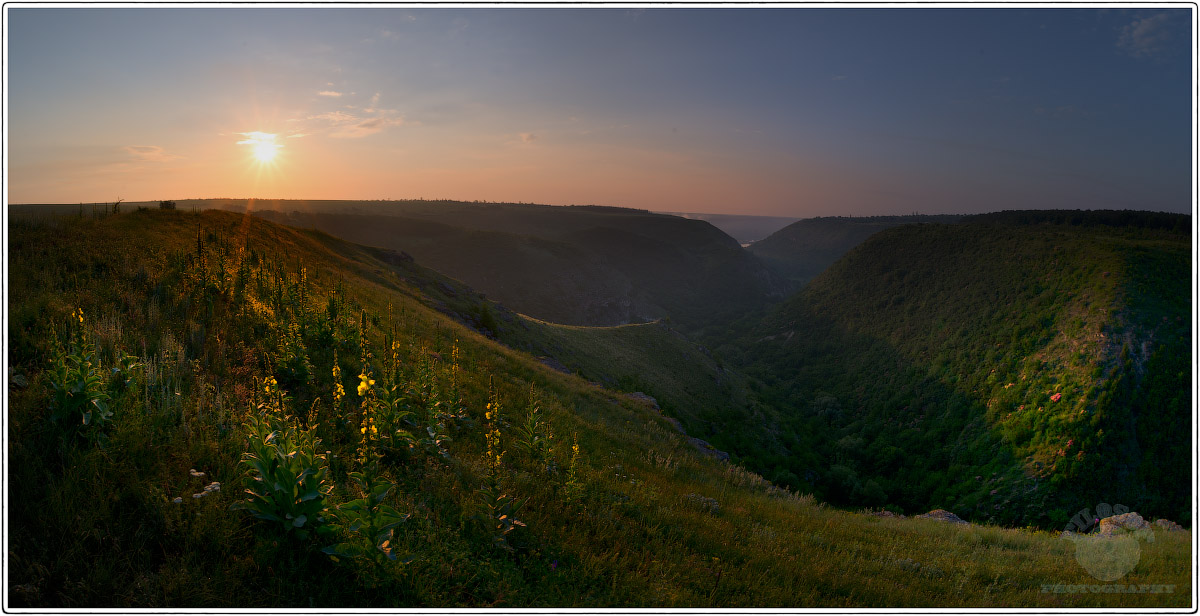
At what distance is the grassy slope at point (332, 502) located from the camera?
378cm

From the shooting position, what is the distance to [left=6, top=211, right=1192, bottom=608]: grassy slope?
378 cm

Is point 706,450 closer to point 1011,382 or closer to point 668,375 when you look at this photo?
point 668,375

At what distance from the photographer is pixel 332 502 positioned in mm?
4668

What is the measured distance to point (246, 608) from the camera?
3.80 m

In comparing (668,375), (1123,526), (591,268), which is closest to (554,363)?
(668,375)

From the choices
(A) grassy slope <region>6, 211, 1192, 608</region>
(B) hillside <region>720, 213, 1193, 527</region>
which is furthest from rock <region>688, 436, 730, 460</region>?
(B) hillside <region>720, 213, 1193, 527</region>

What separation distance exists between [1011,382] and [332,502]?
41.2 metres

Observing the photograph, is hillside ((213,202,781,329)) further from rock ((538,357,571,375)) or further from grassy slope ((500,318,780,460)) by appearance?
rock ((538,357,571,375))

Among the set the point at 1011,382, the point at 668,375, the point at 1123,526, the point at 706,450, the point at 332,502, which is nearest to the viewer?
the point at 332,502

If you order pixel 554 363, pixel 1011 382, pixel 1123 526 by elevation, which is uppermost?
pixel 1123 526

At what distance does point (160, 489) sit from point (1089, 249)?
189 feet

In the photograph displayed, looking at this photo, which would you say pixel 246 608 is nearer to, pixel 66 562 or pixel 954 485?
pixel 66 562

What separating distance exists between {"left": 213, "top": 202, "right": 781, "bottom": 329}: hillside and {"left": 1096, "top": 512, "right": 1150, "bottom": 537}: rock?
75.7 meters

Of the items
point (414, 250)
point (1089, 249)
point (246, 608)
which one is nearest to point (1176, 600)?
point (246, 608)
